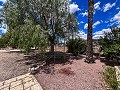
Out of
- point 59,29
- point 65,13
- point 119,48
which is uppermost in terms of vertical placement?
point 65,13

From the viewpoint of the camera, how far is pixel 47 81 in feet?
25.0

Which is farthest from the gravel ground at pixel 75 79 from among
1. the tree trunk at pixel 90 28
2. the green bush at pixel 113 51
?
the green bush at pixel 113 51

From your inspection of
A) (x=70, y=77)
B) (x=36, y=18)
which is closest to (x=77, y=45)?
(x=36, y=18)

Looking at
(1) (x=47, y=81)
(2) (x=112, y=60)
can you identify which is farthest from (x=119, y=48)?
(1) (x=47, y=81)

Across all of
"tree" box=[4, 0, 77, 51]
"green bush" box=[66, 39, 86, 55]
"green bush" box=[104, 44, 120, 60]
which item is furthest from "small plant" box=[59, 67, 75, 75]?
"green bush" box=[66, 39, 86, 55]

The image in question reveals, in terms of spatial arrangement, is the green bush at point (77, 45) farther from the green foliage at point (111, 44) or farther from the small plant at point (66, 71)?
the small plant at point (66, 71)

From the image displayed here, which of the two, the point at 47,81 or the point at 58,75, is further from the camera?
the point at 58,75

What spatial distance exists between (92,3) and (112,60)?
15.6ft

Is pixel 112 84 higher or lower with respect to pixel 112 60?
lower

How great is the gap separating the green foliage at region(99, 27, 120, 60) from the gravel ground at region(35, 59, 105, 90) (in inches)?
70.7

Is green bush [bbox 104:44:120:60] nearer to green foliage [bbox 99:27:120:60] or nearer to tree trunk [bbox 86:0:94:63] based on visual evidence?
green foliage [bbox 99:27:120:60]

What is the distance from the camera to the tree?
966 centimetres

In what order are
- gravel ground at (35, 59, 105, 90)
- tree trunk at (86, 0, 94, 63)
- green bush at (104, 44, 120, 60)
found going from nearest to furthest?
gravel ground at (35, 59, 105, 90)
green bush at (104, 44, 120, 60)
tree trunk at (86, 0, 94, 63)

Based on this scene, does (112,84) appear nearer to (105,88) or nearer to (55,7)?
(105,88)
